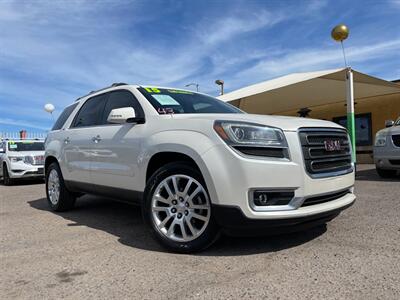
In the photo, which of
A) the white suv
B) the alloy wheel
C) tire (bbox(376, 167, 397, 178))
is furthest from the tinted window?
tire (bbox(376, 167, 397, 178))

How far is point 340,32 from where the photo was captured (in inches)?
414

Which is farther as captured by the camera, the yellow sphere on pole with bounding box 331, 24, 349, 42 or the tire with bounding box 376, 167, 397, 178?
the yellow sphere on pole with bounding box 331, 24, 349, 42

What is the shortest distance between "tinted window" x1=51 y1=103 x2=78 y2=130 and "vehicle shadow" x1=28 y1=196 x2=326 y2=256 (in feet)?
4.51

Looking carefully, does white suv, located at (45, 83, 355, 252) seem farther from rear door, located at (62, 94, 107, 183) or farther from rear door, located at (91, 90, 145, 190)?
rear door, located at (62, 94, 107, 183)

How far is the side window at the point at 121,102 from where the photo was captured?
4.35m

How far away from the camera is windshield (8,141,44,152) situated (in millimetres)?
12552

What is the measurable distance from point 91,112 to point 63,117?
1.09 meters

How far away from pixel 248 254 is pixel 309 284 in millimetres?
775

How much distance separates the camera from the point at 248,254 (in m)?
3.36

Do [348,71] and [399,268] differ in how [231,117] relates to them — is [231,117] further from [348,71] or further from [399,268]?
[348,71]

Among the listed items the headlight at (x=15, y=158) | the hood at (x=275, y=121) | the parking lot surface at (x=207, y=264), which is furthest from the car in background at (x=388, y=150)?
the headlight at (x=15, y=158)

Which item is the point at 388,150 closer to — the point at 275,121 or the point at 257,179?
the point at 275,121

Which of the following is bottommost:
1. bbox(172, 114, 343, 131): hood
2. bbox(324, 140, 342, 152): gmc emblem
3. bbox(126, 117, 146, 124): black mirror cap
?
bbox(324, 140, 342, 152): gmc emblem

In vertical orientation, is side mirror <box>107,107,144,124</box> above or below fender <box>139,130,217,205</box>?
above
